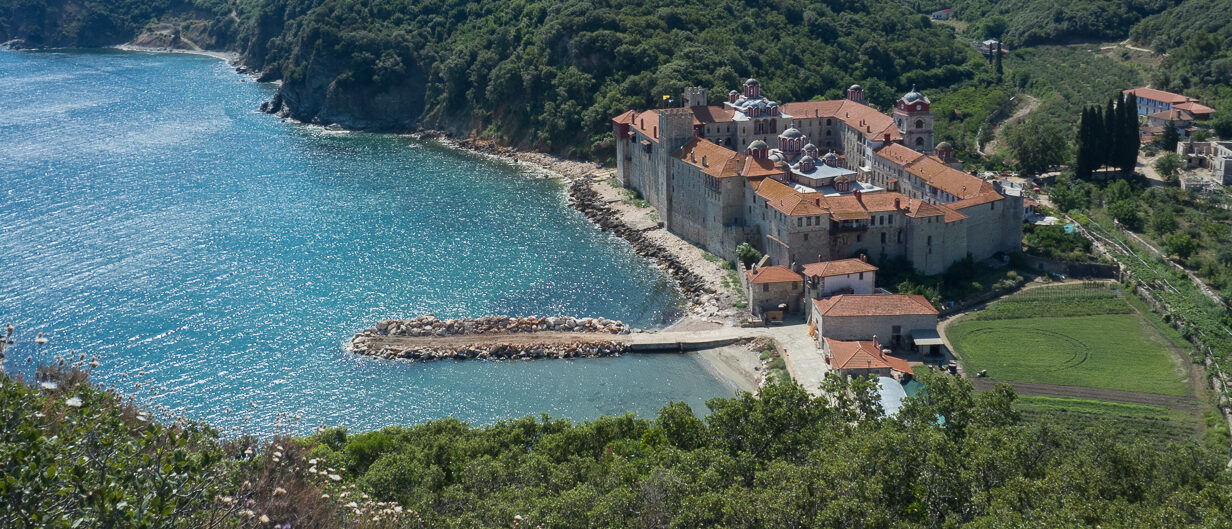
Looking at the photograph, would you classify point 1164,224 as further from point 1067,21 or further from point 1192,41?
point 1067,21

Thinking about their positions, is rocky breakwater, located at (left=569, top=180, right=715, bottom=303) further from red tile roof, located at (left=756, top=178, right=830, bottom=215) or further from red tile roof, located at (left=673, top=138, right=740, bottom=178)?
red tile roof, located at (left=756, top=178, right=830, bottom=215)

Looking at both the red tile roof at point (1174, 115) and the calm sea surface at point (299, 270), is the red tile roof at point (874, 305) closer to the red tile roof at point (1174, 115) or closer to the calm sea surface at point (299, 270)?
the calm sea surface at point (299, 270)

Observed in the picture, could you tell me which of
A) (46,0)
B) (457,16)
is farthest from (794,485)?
(46,0)

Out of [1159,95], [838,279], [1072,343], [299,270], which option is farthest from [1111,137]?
[299,270]

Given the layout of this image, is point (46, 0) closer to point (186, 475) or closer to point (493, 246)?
point (493, 246)

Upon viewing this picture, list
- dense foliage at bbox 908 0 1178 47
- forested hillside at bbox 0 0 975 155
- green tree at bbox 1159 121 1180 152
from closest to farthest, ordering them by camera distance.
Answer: green tree at bbox 1159 121 1180 152
forested hillside at bbox 0 0 975 155
dense foliage at bbox 908 0 1178 47

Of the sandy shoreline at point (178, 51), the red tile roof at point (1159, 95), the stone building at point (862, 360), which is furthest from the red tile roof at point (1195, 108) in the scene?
the sandy shoreline at point (178, 51)

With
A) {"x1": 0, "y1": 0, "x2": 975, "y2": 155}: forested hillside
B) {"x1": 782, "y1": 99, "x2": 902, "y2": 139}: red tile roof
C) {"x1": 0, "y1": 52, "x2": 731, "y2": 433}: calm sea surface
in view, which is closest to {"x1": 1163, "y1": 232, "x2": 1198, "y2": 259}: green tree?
{"x1": 782, "y1": 99, "x2": 902, "y2": 139}: red tile roof
